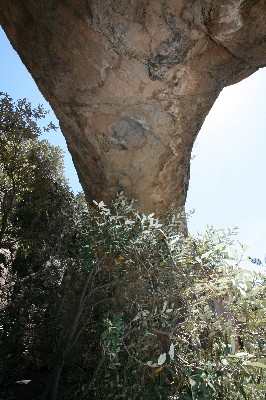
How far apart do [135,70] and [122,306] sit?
413cm

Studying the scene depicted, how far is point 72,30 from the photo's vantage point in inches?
229

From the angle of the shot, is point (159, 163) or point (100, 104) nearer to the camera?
point (100, 104)

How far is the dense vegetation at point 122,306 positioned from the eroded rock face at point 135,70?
A: 1425 mm

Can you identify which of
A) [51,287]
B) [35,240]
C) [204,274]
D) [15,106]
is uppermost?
[15,106]

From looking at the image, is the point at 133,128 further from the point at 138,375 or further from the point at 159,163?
the point at 138,375

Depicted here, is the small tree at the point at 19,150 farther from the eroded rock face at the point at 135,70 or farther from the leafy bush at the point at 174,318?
the leafy bush at the point at 174,318

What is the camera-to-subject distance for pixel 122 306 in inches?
198

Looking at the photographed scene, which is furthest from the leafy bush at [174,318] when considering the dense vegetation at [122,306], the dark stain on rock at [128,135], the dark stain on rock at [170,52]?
the dark stain on rock at [170,52]

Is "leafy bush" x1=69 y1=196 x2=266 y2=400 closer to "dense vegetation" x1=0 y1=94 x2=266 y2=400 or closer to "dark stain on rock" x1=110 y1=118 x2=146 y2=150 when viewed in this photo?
"dense vegetation" x1=0 y1=94 x2=266 y2=400

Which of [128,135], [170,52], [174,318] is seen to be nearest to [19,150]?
[128,135]

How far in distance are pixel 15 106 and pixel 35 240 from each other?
10.6ft

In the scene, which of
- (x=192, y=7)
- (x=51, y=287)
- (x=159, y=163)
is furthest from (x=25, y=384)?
(x=192, y=7)

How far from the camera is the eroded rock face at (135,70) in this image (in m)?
5.71

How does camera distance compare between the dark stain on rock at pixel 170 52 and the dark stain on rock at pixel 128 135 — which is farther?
the dark stain on rock at pixel 128 135
